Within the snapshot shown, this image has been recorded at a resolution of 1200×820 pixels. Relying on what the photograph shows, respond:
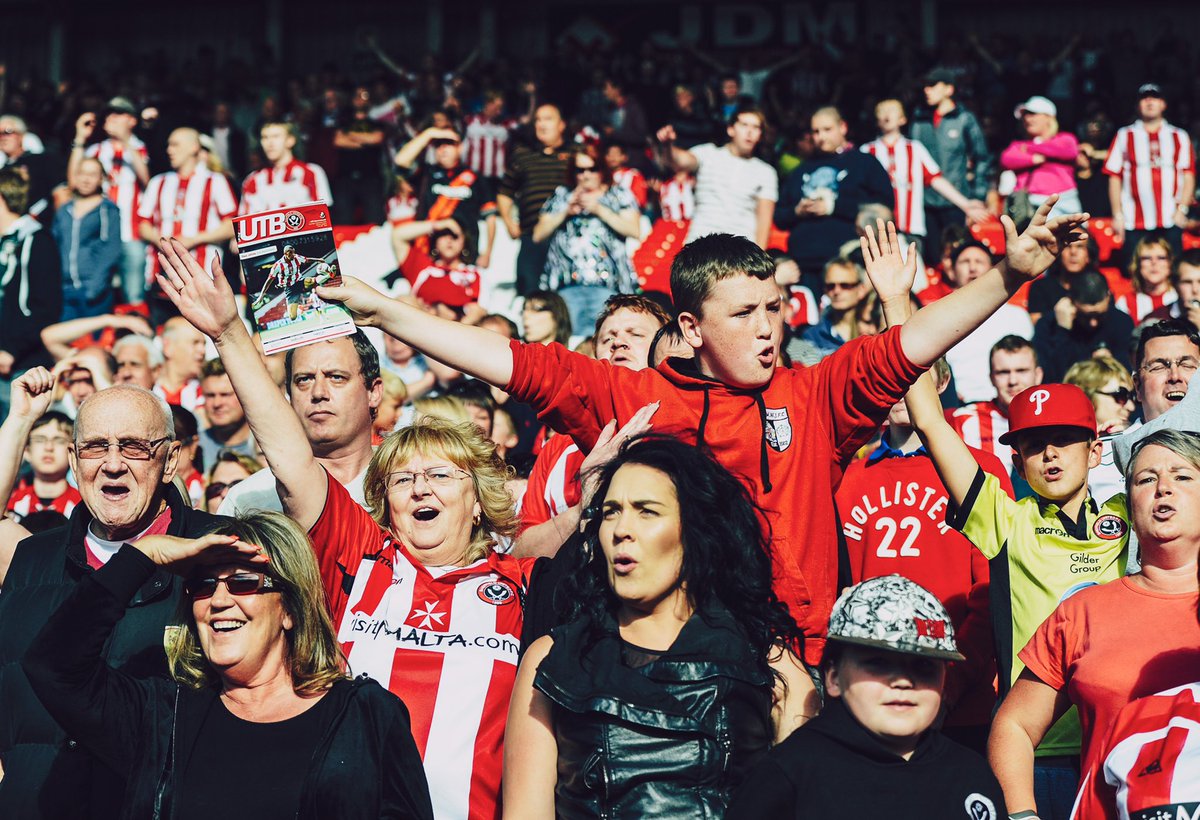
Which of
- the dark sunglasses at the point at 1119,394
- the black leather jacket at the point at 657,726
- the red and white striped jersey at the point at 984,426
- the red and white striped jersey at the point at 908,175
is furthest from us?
the red and white striped jersey at the point at 908,175

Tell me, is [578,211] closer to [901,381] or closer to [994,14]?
[901,381]

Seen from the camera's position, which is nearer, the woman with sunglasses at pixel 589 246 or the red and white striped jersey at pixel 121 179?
the woman with sunglasses at pixel 589 246

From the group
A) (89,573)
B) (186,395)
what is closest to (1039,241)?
(89,573)

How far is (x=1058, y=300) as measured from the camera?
9.72 meters

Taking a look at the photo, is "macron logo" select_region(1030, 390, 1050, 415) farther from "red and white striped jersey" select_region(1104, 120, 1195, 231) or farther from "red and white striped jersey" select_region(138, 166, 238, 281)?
"red and white striped jersey" select_region(138, 166, 238, 281)

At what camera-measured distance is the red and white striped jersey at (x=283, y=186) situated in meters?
13.2

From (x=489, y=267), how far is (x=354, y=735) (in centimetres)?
995

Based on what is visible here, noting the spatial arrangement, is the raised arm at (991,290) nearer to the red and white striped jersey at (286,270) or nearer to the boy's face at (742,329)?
the boy's face at (742,329)

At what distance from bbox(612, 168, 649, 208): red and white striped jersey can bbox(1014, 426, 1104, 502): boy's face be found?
8.35 meters

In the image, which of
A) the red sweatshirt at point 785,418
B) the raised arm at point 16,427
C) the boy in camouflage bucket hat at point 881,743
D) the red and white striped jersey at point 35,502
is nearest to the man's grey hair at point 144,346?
the red and white striped jersey at point 35,502

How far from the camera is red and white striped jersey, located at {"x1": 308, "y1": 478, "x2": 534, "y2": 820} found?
4.11 m

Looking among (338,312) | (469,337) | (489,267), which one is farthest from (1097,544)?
(489,267)

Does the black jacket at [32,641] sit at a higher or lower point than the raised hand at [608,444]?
lower

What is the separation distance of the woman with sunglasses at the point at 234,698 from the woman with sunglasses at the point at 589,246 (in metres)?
6.83
